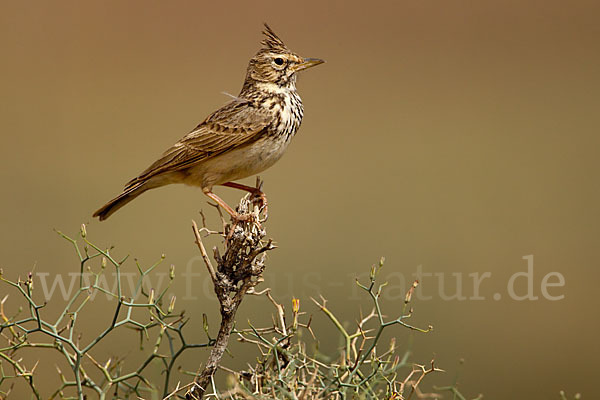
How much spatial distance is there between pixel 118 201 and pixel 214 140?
512 millimetres

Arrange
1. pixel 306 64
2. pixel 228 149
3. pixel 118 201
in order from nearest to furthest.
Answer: pixel 118 201, pixel 228 149, pixel 306 64

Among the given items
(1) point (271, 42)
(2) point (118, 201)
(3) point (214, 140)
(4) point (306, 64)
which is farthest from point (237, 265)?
(1) point (271, 42)

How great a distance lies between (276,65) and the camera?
3.86 meters

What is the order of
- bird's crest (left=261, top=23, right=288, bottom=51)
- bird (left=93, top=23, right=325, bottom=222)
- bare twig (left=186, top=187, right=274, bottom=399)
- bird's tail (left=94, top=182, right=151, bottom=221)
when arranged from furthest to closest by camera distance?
bird's crest (left=261, top=23, right=288, bottom=51), bird (left=93, top=23, right=325, bottom=222), bird's tail (left=94, top=182, right=151, bottom=221), bare twig (left=186, top=187, right=274, bottom=399)

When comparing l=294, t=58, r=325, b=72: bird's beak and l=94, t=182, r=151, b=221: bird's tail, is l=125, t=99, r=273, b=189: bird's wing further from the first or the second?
l=294, t=58, r=325, b=72: bird's beak

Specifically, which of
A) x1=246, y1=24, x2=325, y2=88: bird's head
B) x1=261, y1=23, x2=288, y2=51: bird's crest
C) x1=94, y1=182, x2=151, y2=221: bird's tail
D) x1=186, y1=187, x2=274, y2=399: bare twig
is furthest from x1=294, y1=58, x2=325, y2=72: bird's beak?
x1=186, y1=187, x2=274, y2=399: bare twig

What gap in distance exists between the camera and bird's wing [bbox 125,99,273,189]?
3.51m

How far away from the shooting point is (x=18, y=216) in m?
7.06

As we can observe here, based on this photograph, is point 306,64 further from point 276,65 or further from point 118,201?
point 118,201

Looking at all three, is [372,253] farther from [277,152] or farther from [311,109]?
[311,109]

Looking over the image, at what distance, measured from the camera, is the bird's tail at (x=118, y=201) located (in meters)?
3.31

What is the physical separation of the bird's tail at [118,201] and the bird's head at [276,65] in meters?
0.83

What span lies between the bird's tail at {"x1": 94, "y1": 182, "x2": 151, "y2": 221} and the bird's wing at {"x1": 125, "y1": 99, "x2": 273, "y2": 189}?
0.12 feet

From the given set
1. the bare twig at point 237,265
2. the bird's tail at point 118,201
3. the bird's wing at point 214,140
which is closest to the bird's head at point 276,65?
the bird's wing at point 214,140
